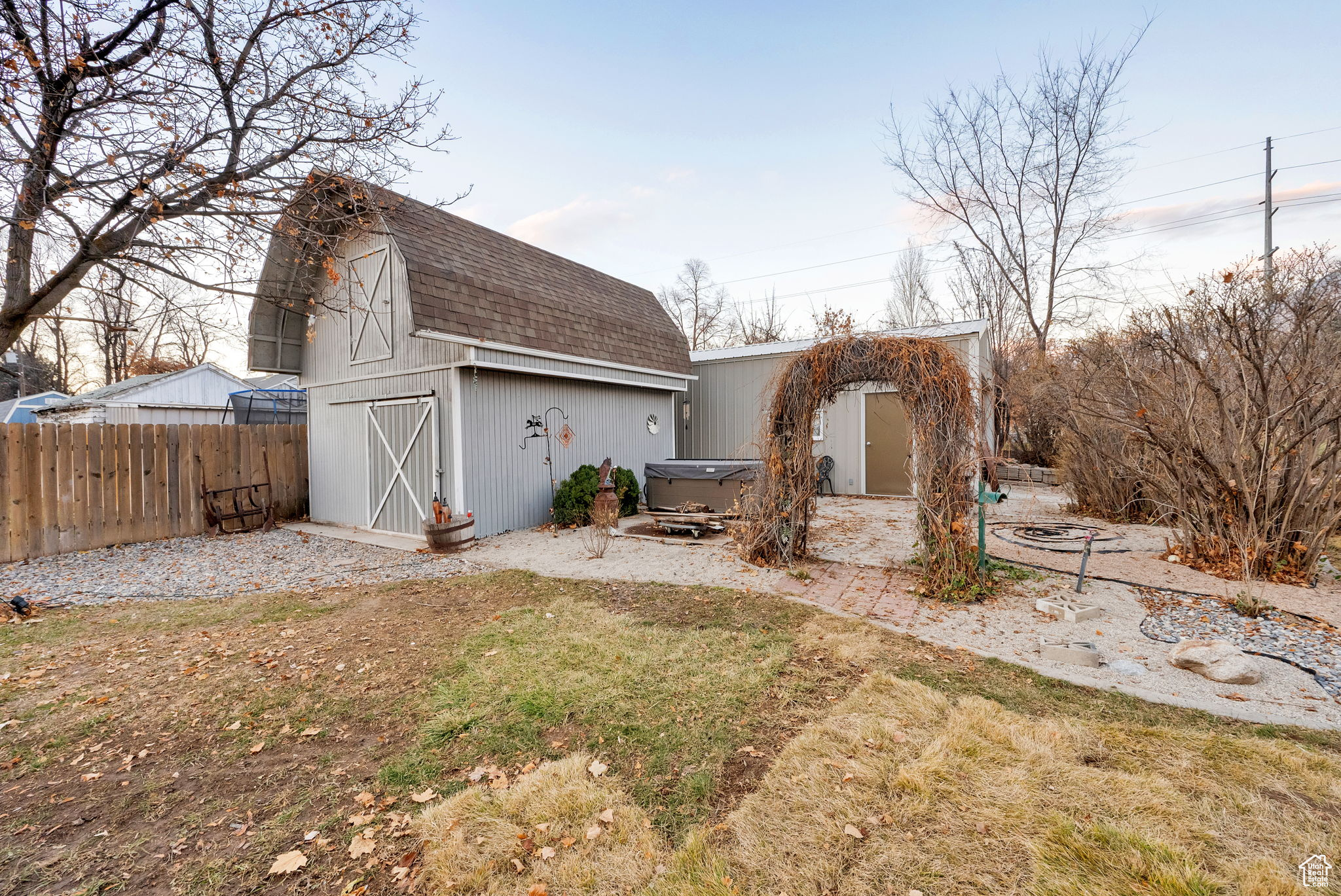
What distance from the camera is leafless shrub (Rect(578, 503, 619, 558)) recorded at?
6.61m

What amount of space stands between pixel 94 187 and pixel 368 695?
4385 mm

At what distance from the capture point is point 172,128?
167 inches

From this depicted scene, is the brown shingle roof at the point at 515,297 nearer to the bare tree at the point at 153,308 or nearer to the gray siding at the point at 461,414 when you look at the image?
the gray siding at the point at 461,414

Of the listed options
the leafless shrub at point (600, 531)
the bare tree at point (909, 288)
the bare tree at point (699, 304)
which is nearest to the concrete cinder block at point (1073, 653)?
the leafless shrub at point (600, 531)

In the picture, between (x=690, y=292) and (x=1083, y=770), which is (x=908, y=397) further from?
(x=690, y=292)

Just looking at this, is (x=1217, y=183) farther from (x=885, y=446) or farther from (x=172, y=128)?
(x=172, y=128)

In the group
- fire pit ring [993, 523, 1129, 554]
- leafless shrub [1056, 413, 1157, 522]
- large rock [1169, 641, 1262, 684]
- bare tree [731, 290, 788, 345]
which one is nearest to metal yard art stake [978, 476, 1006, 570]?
large rock [1169, 641, 1262, 684]

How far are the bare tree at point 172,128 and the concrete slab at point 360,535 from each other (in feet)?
12.7

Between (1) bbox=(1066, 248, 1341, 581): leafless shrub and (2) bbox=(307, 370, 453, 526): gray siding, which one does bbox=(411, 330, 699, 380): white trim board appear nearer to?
(2) bbox=(307, 370, 453, 526): gray siding

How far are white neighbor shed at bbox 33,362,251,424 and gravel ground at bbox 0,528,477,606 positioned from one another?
8392mm

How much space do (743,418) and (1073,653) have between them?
8669 millimetres

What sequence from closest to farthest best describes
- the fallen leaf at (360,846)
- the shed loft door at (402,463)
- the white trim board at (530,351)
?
the fallen leaf at (360,846) < the white trim board at (530,351) < the shed loft door at (402,463)

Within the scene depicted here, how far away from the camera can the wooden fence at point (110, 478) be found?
22.2 feet

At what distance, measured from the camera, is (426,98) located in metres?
5.23
